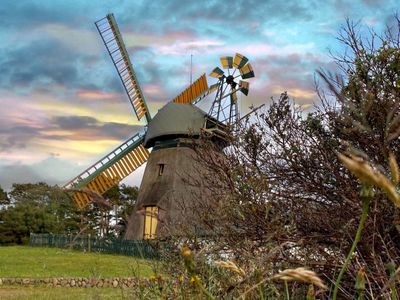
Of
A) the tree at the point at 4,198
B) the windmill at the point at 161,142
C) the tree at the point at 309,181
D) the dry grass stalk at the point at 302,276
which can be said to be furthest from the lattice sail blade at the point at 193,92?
the tree at the point at 4,198

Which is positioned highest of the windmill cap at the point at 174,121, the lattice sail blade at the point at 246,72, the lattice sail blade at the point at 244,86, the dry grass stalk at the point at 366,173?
the lattice sail blade at the point at 246,72

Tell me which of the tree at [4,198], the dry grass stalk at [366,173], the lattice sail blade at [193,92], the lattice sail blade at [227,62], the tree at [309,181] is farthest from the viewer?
the tree at [4,198]

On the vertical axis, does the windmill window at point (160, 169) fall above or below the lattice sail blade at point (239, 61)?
below

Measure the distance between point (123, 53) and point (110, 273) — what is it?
566 inches

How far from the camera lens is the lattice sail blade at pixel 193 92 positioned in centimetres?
2797

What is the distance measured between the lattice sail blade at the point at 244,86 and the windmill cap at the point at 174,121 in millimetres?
2080

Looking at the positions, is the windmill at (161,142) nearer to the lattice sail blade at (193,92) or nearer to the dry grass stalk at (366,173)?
the lattice sail blade at (193,92)

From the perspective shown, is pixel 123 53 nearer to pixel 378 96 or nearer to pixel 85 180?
pixel 85 180

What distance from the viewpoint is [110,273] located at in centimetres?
1767

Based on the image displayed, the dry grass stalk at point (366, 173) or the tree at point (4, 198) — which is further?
the tree at point (4, 198)

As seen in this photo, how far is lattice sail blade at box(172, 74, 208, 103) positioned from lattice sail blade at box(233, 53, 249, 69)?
416 centimetres

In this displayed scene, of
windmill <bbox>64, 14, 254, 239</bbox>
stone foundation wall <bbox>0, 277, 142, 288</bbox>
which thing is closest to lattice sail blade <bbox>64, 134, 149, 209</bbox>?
windmill <bbox>64, 14, 254, 239</bbox>

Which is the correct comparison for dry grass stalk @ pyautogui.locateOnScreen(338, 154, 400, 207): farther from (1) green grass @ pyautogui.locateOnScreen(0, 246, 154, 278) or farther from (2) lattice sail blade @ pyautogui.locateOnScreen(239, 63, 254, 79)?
(2) lattice sail blade @ pyautogui.locateOnScreen(239, 63, 254, 79)

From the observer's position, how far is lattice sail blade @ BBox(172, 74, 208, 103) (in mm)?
27969
